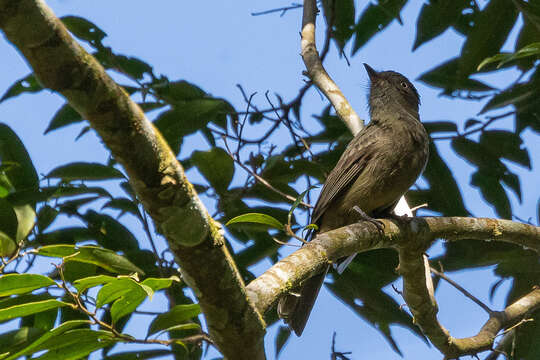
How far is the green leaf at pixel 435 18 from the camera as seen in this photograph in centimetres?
480

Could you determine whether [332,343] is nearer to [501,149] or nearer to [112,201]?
[112,201]

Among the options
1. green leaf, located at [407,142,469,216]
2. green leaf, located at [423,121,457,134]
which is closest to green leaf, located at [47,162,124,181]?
green leaf, located at [407,142,469,216]

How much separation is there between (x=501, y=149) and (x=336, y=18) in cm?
168

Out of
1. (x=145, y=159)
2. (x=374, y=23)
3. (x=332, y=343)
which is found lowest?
(x=332, y=343)

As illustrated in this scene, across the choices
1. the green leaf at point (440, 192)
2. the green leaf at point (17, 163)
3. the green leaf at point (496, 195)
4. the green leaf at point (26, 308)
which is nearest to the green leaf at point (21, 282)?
the green leaf at point (26, 308)

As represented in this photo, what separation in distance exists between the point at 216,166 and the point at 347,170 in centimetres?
99

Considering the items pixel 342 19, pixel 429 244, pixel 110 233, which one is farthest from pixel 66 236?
pixel 342 19

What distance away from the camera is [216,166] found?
13.0 feet

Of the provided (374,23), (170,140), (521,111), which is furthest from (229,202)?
(521,111)

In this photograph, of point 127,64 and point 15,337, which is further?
point 127,64

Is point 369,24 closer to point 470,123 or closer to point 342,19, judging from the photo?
point 342,19

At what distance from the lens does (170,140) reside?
159 inches

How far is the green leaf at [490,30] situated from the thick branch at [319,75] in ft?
3.43

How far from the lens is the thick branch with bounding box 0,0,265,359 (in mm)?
1513
